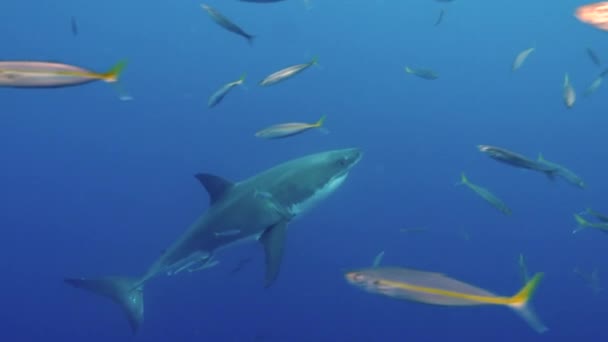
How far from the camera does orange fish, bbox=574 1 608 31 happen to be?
99.0 inches

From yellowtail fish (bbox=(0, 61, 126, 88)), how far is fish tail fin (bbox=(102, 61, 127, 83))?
0.27 feet

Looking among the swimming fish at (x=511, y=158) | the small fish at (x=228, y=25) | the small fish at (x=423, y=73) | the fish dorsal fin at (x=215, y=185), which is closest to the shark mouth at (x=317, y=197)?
the fish dorsal fin at (x=215, y=185)

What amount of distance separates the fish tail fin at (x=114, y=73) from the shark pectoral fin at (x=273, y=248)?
2.80 meters

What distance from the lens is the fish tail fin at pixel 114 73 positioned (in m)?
2.68

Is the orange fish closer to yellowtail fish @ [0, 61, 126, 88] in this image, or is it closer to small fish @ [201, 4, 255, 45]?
yellowtail fish @ [0, 61, 126, 88]

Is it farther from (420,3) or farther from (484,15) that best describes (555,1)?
(420,3)

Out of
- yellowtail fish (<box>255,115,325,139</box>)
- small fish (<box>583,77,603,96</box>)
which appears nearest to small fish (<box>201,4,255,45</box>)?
yellowtail fish (<box>255,115,325,139</box>)

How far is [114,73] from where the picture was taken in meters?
2.76

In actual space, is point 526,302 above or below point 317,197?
above

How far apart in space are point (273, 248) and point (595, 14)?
11.5ft

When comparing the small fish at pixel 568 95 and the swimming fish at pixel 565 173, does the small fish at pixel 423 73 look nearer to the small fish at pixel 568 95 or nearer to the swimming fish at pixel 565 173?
the small fish at pixel 568 95

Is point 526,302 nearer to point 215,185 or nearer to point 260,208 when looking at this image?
point 260,208

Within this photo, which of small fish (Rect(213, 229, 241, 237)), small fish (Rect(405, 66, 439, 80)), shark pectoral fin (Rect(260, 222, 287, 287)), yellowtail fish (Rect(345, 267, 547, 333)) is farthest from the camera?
small fish (Rect(405, 66, 439, 80))

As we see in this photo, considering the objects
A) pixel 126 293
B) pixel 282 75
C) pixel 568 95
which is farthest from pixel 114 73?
pixel 568 95
